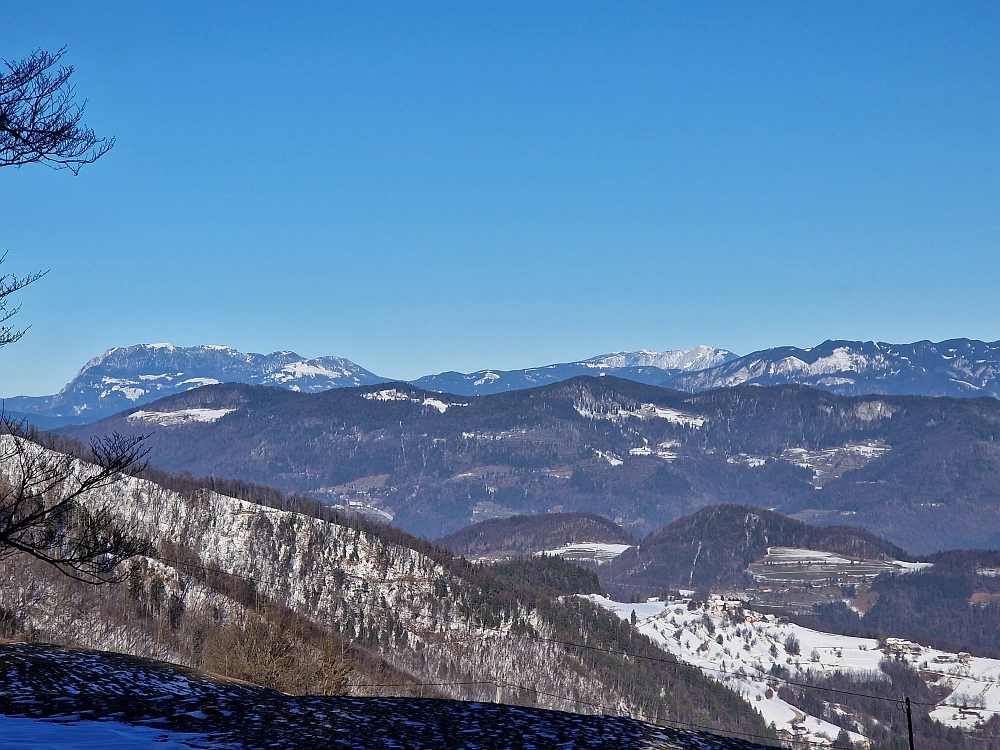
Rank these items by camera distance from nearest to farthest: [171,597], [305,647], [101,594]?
[305,647] → [101,594] → [171,597]

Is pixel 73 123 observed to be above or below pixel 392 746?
above

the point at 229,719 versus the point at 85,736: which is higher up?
the point at 85,736

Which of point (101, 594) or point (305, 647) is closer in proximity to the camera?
point (305, 647)

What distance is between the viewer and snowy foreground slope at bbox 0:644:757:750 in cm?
2412

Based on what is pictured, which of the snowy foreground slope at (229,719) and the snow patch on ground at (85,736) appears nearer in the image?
the snow patch on ground at (85,736)

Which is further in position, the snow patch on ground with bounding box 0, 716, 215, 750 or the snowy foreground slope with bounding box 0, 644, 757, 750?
the snowy foreground slope with bounding box 0, 644, 757, 750

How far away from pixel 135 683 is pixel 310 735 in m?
8.31

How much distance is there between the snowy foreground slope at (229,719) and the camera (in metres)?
24.1

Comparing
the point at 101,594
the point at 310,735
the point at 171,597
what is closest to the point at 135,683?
the point at 310,735

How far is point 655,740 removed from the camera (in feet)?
95.7

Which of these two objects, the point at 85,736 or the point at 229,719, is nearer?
the point at 85,736

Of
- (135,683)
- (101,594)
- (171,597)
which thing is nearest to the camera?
(135,683)

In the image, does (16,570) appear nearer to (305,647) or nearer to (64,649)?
(305,647)

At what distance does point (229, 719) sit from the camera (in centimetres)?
2698
